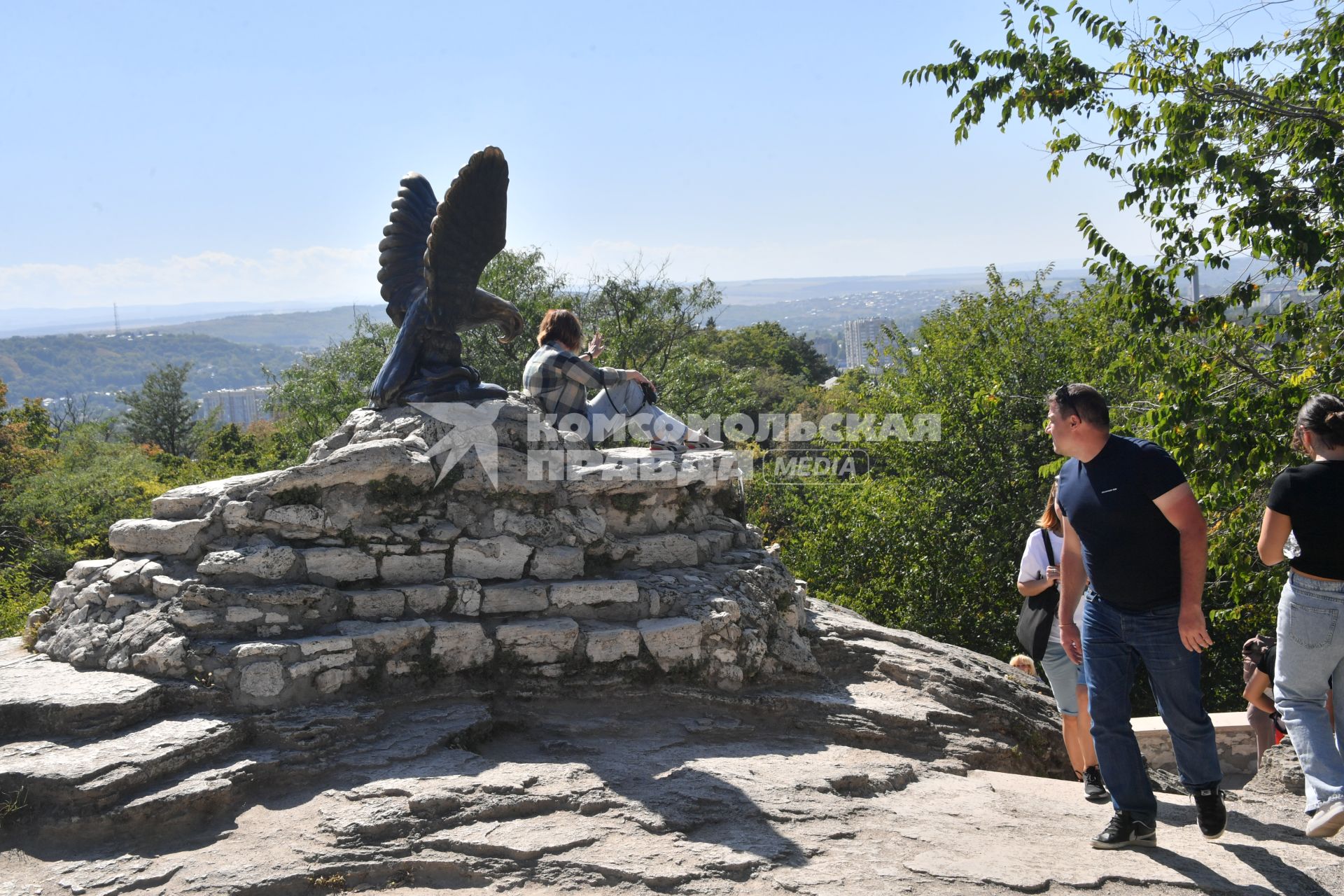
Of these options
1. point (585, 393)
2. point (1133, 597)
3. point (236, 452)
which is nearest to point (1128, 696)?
point (1133, 597)

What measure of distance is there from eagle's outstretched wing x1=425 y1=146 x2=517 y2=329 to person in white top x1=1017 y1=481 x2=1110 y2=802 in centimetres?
405

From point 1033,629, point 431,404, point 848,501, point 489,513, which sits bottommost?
point 848,501

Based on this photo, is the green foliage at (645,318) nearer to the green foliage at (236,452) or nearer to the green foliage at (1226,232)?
the green foliage at (236,452)

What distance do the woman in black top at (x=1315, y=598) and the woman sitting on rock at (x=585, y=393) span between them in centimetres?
407

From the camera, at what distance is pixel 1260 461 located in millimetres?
5922

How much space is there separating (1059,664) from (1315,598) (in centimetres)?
138

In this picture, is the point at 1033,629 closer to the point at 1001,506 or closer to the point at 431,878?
the point at 431,878

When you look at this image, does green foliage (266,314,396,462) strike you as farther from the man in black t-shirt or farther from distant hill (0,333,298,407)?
distant hill (0,333,298,407)

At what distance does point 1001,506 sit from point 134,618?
10714 millimetres

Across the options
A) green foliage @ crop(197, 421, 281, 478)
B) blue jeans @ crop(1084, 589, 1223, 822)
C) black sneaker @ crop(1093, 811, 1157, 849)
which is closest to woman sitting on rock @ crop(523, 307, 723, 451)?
blue jeans @ crop(1084, 589, 1223, 822)

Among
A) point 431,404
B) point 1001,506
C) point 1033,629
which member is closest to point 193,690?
point 431,404

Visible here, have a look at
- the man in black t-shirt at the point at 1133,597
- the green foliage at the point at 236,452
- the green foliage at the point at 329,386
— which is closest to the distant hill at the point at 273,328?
the green foliage at the point at 236,452

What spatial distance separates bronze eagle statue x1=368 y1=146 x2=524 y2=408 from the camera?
20.7 ft

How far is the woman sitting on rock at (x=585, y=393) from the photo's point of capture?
22.4 feet
